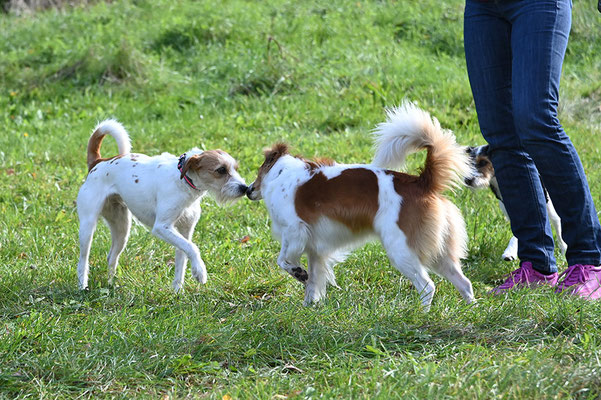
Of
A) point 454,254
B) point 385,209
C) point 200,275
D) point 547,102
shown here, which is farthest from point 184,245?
point 547,102

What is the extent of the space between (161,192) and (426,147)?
1.73 m

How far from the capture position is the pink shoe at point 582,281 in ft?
12.6

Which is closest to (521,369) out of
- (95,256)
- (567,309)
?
(567,309)

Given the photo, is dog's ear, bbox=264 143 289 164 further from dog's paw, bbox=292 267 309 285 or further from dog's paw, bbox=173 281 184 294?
dog's paw, bbox=173 281 184 294

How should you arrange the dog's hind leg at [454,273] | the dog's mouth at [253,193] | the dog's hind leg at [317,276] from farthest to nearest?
the dog's mouth at [253,193] → the dog's hind leg at [317,276] → the dog's hind leg at [454,273]

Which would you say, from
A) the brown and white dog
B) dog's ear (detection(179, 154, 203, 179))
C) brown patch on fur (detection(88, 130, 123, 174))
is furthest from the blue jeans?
brown patch on fur (detection(88, 130, 123, 174))

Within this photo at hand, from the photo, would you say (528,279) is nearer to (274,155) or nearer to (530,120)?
(530,120)

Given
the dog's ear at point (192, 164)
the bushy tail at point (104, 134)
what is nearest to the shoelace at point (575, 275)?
the dog's ear at point (192, 164)

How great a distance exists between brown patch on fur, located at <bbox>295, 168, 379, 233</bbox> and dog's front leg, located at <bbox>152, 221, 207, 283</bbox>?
716 millimetres

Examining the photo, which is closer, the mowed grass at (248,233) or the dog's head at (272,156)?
the mowed grass at (248,233)

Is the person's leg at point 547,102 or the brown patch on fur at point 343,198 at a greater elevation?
the person's leg at point 547,102

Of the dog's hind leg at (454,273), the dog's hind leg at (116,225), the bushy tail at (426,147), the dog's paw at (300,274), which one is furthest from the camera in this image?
the dog's hind leg at (116,225)

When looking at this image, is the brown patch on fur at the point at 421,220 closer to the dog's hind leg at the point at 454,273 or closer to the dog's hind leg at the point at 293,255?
the dog's hind leg at the point at 454,273

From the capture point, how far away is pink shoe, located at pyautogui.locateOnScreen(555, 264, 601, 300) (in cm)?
383
